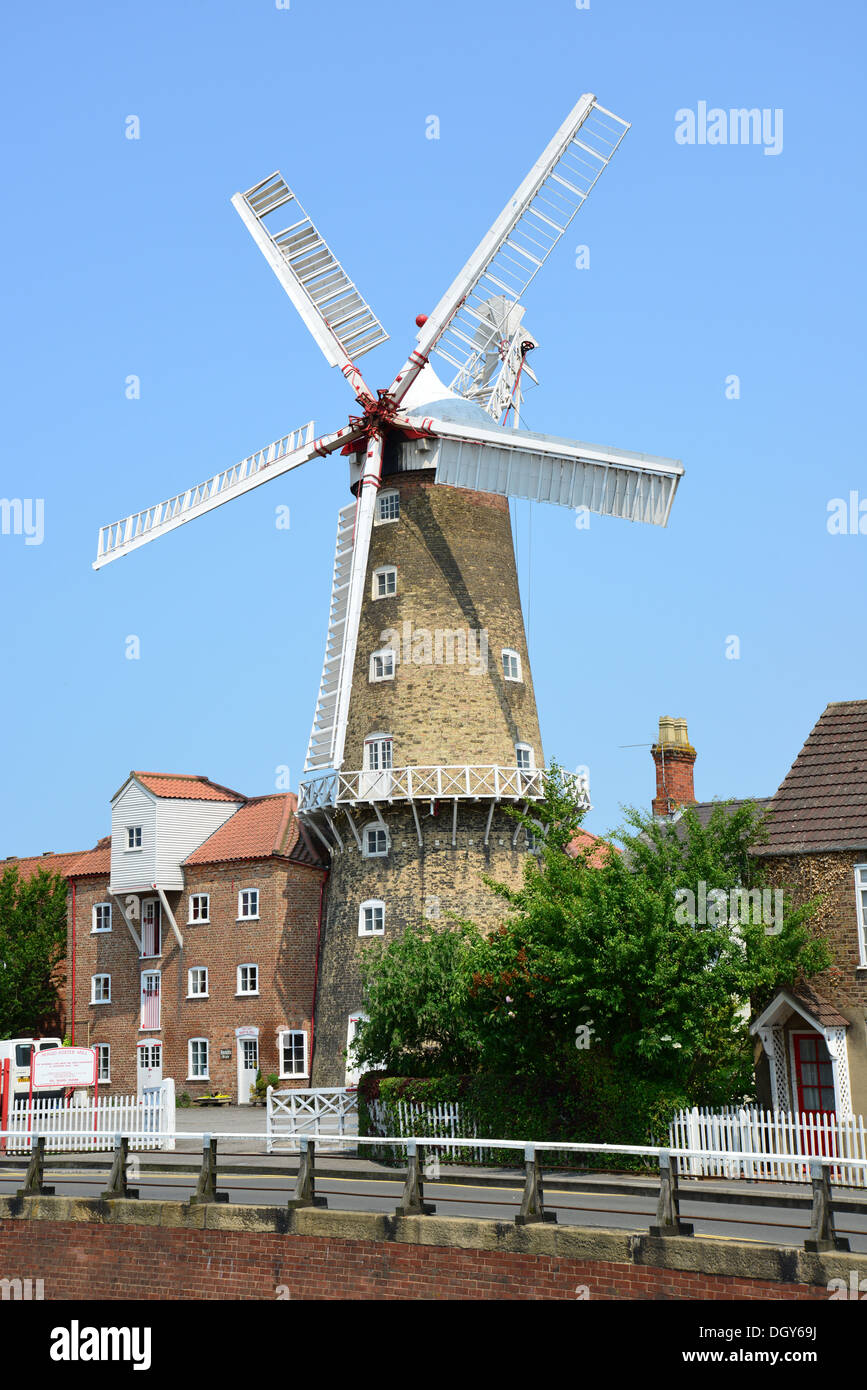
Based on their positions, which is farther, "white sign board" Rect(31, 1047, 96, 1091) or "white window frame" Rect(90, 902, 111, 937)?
"white window frame" Rect(90, 902, 111, 937)

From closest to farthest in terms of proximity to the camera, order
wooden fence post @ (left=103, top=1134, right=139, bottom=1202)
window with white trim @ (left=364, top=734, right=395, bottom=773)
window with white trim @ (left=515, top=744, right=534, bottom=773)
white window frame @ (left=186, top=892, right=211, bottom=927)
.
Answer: wooden fence post @ (left=103, top=1134, right=139, bottom=1202) < window with white trim @ (left=364, top=734, right=395, bottom=773) < window with white trim @ (left=515, top=744, right=534, bottom=773) < white window frame @ (left=186, top=892, right=211, bottom=927)

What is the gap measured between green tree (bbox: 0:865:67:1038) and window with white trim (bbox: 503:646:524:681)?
2104cm

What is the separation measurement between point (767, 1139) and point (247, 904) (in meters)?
24.7

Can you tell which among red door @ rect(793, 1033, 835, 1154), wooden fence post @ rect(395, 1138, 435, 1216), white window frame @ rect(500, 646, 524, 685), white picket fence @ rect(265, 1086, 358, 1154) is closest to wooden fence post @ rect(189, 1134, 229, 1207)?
wooden fence post @ rect(395, 1138, 435, 1216)

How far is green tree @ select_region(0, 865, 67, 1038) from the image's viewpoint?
165ft

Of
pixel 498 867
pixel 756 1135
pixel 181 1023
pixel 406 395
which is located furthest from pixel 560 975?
pixel 181 1023

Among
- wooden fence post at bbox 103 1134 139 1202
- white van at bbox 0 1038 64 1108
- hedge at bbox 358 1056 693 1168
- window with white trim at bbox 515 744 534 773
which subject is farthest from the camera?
window with white trim at bbox 515 744 534 773

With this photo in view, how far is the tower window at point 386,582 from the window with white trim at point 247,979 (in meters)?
13.0

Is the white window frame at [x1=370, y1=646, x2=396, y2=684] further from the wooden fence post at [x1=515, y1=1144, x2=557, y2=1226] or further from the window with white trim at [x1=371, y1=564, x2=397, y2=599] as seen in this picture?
the wooden fence post at [x1=515, y1=1144, x2=557, y2=1226]

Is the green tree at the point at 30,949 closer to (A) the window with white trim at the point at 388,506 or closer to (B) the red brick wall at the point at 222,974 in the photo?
(B) the red brick wall at the point at 222,974

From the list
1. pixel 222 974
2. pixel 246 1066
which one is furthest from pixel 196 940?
pixel 246 1066

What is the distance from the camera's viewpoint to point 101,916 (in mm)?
51188

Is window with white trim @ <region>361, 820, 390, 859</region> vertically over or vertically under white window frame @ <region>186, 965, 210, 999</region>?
over

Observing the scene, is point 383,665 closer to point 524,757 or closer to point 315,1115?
point 524,757
